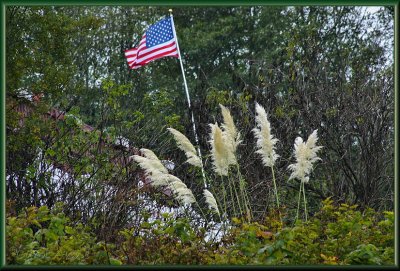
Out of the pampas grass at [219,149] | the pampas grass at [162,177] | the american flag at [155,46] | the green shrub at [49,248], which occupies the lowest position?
the green shrub at [49,248]

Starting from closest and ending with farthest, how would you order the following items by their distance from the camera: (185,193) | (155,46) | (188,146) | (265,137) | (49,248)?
(49,248), (185,193), (265,137), (188,146), (155,46)

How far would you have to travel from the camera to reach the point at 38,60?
11.8 m

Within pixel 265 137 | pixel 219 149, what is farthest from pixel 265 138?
pixel 219 149

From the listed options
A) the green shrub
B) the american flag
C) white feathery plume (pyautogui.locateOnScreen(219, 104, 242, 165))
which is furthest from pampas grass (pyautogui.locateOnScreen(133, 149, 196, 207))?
the american flag

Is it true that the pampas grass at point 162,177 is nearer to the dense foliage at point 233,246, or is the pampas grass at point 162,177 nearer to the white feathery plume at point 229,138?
the white feathery plume at point 229,138

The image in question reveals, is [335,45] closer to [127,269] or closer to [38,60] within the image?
[38,60]

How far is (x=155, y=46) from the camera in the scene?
16.8 meters

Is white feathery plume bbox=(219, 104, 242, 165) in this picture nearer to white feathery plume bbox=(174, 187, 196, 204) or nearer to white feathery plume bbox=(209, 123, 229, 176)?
white feathery plume bbox=(209, 123, 229, 176)

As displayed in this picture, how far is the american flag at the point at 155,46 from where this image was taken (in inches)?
652

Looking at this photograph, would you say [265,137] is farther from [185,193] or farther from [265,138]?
[185,193]

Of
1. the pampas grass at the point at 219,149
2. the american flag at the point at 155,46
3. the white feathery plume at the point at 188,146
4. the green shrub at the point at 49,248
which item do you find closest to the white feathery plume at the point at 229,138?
the pampas grass at the point at 219,149

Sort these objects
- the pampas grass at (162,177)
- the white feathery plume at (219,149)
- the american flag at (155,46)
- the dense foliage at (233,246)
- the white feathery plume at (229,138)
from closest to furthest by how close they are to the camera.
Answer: the dense foliage at (233,246) < the white feathery plume at (219,149) < the pampas grass at (162,177) < the white feathery plume at (229,138) < the american flag at (155,46)

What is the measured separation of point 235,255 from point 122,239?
2210 mm

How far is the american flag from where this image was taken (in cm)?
1656
